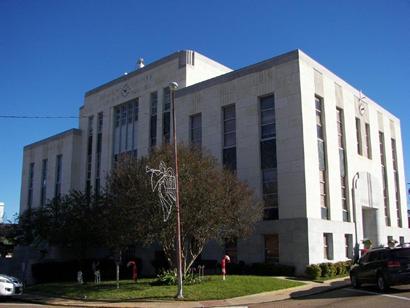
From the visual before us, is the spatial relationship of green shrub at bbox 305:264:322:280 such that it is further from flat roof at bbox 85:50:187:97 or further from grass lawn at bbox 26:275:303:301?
flat roof at bbox 85:50:187:97

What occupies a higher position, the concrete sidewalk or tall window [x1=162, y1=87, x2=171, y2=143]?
tall window [x1=162, y1=87, x2=171, y2=143]

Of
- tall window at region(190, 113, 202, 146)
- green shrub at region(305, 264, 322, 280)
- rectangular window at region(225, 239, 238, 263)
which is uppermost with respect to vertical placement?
tall window at region(190, 113, 202, 146)

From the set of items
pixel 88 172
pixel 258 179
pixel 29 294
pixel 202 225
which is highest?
pixel 88 172

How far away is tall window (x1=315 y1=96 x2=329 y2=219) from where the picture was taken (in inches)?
1200

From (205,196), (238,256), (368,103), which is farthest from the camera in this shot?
(368,103)

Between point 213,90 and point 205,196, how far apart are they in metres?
13.9

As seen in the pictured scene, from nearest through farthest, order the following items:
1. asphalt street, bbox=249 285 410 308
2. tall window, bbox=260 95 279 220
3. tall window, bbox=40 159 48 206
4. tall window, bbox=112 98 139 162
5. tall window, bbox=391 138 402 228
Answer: asphalt street, bbox=249 285 410 308
tall window, bbox=260 95 279 220
tall window, bbox=391 138 402 228
tall window, bbox=112 98 139 162
tall window, bbox=40 159 48 206

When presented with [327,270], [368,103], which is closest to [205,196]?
[327,270]

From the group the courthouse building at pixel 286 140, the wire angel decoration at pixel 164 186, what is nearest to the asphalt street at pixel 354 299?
the wire angel decoration at pixel 164 186

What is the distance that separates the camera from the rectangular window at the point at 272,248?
29.0m

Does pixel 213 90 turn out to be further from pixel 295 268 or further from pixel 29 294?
pixel 29 294

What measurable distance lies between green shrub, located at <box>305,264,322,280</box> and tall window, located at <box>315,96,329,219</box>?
15.5ft

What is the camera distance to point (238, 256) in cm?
3044

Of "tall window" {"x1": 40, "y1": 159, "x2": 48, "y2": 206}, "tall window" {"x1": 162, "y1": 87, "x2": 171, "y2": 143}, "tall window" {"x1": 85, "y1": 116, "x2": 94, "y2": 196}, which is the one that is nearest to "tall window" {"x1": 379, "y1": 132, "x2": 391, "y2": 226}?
"tall window" {"x1": 162, "y1": 87, "x2": 171, "y2": 143}
